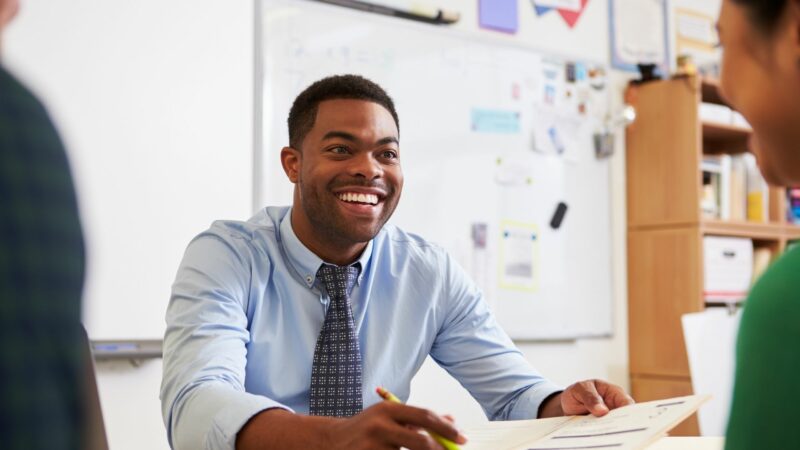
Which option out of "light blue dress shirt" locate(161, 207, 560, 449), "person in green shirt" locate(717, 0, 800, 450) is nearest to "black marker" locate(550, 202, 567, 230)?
"light blue dress shirt" locate(161, 207, 560, 449)

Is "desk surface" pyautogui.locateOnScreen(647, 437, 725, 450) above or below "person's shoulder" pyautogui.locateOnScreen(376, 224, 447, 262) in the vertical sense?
below

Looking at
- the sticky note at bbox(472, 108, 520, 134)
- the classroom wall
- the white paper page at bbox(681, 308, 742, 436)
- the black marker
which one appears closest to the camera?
the classroom wall

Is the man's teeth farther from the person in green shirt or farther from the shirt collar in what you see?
the person in green shirt

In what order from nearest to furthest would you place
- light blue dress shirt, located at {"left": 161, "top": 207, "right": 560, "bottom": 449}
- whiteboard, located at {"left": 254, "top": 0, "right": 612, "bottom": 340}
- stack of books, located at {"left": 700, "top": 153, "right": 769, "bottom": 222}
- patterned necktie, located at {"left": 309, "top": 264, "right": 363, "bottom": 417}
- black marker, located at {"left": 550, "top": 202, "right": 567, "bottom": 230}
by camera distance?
light blue dress shirt, located at {"left": 161, "top": 207, "right": 560, "bottom": 449}, patterned necktie, located at {"left": 309, "top": 264, "right": 363, "bottom": 417}, whiteboard, located at {"left": 254, "top": 0, "right": 612, "bottom": 340}, black marker, located at {"left": 550, "top": 202, "right": 567, "bottom": 230}, stack of books, located at {"left": 700, "top": 153, "right": 769, "bottom": 222}

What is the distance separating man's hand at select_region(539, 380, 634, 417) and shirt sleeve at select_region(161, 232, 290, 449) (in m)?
0.51

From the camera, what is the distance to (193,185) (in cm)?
227

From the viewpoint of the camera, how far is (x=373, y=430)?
32.2 inches

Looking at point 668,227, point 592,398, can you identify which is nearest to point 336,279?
point 592,398

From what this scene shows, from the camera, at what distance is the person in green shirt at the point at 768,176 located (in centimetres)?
50

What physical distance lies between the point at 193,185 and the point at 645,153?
2.07 metres

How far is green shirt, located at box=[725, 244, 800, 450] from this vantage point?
0.50 m

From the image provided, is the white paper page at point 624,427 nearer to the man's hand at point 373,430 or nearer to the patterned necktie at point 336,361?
the man's hand at point 373,430

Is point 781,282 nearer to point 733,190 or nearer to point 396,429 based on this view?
point 396,429

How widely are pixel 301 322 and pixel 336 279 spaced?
4.1 inches
